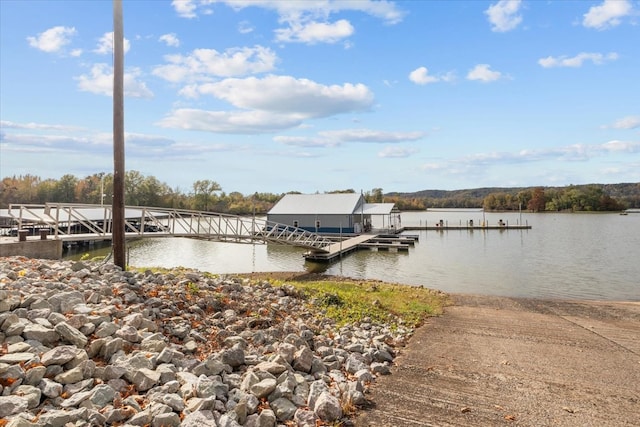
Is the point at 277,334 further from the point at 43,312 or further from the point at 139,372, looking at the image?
the point at 43,312

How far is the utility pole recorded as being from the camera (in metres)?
9.99

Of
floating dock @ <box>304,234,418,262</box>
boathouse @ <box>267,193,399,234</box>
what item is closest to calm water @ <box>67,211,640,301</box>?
floating dock @ <box>304,234,418,262</box>

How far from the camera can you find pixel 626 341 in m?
9.88

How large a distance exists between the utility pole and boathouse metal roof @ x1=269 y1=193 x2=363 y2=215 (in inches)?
1511

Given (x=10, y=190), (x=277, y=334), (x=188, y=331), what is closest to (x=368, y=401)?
(x=277, y=334)

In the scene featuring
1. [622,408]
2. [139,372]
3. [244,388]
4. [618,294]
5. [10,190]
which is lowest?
[618,294]

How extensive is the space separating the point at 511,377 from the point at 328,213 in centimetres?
4114

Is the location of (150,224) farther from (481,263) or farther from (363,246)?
(481,263)

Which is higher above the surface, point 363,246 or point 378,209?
point 378,209

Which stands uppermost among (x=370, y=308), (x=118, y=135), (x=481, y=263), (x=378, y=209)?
(x=118, y=135)

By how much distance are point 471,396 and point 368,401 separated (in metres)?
1.73

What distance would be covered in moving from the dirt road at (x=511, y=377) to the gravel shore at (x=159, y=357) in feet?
1.93

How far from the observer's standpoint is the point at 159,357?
541 centimetres

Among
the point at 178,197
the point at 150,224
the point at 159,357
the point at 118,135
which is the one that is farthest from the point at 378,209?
the point at 178,197
